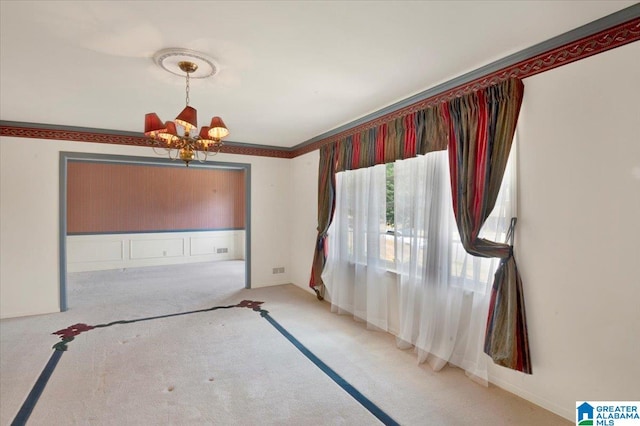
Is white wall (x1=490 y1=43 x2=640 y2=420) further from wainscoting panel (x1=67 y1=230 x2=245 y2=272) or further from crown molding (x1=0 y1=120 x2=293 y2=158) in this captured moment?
wainscoting panel (x1=67 y1=230 x2=245 y2=272)

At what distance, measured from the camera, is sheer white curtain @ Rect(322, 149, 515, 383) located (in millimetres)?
2615

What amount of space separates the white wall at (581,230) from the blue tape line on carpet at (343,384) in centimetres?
111

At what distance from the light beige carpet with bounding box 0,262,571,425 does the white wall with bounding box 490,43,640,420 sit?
17.1 inches

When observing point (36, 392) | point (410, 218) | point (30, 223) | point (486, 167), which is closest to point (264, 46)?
point (486, 167)

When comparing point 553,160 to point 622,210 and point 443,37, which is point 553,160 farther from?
point 443,37

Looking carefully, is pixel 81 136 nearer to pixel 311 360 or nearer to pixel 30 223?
pixel 30 223

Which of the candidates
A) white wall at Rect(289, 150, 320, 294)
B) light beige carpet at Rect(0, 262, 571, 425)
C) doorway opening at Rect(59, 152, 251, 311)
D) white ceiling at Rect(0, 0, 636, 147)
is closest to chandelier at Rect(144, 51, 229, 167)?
white ceiling at Rect(0, 0, 636, 147)

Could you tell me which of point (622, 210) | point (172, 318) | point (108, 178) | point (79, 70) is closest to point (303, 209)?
point (172, 318)

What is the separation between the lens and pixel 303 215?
5.53 metres

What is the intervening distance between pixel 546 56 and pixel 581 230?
126 cm

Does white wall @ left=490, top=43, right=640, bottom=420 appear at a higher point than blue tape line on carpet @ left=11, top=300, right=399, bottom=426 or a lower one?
higher

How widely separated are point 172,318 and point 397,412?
10.3 ft

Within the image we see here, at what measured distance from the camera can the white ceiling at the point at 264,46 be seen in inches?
72.1

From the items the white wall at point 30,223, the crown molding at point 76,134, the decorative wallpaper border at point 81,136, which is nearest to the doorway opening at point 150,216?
the decorative wallpaper border at point 81,136
